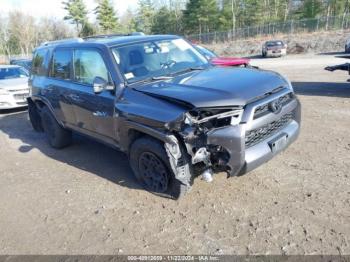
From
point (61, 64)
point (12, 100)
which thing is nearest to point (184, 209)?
point (61, 64)

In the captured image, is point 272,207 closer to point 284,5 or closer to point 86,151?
point 86,151

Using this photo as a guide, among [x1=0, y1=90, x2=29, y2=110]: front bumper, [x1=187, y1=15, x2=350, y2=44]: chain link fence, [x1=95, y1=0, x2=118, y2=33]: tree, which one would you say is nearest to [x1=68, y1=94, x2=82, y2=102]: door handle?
[x1=0, y1=90, x2=29, y2=110]: front bumper

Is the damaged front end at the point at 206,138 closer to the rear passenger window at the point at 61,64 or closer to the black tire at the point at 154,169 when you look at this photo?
the black tire at the point at 154,169


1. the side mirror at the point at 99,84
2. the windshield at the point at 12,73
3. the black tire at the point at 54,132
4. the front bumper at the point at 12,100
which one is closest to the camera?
the side mirror at the point at 99,84

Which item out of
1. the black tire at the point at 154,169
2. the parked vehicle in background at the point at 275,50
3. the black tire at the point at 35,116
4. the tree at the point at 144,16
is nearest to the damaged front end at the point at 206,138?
the black tire at the point at 154,169

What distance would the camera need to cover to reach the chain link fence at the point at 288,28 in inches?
1677

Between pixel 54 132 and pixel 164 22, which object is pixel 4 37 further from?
pixel 54 132

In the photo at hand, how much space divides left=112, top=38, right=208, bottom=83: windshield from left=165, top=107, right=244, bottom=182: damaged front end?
3.93 feet

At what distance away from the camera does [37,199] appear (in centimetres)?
493

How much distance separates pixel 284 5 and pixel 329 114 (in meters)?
61.1

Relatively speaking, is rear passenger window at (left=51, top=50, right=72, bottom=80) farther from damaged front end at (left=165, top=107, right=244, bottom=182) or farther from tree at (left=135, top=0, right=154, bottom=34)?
tree at (left=135, top=0, right=154, bottom=34)

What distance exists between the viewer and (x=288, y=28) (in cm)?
4550

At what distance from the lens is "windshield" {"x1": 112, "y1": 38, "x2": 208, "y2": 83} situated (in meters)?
4.76

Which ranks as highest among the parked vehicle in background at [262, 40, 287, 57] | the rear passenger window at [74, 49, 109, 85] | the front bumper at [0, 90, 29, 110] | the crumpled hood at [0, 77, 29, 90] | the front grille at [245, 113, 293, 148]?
the rear passenger window at [74, 49, 109, 85]
